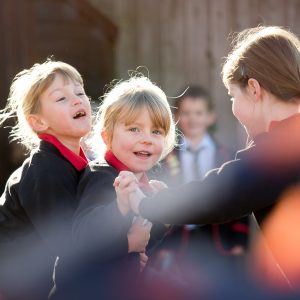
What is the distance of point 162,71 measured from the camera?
23.0 feet

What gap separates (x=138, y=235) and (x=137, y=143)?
0.33 m

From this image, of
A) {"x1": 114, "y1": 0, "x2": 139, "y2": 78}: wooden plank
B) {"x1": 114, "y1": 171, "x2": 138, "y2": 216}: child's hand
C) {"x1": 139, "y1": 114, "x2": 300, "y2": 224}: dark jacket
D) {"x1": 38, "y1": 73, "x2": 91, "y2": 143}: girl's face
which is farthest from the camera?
{"x1": 114, "y1": 0, "x2": 139, "y2": 78}: wooden plank

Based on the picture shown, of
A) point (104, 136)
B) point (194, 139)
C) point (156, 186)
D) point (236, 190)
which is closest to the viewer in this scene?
point (236, 190)

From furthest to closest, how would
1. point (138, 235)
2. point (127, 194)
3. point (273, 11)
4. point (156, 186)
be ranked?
point (273, 11) < point (156, 186) < point (138, 235) < point (127, 194)

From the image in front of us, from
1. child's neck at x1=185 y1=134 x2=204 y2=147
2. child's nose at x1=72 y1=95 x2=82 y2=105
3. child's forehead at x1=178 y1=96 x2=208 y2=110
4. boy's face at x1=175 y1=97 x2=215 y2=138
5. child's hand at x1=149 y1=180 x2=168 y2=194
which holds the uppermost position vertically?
child's nose at x1=72 y1=95 x2=82 y2=105

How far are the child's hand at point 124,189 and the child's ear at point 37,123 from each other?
24.1 inches

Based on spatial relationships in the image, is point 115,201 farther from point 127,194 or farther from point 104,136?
point 104,136

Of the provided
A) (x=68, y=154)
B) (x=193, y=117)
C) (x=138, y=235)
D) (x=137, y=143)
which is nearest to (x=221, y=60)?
(x=193, y=117)

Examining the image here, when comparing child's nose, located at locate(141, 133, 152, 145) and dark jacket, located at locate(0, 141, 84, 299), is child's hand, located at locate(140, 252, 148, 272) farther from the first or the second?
child's nose, located at locate(141, 133, 152, 145)

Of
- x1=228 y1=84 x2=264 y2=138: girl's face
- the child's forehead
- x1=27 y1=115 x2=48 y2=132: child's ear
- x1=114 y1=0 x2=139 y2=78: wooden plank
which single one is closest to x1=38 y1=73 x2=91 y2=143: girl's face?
x1=27 y1=115 x2=48 y2=132: child's ear

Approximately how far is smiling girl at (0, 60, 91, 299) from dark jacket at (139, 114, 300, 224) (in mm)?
454

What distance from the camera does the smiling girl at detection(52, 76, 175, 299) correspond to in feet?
8.04

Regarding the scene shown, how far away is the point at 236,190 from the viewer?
2.31 meters

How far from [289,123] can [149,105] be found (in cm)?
51
